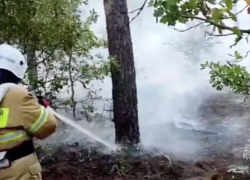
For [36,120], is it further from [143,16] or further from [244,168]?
[143,16]

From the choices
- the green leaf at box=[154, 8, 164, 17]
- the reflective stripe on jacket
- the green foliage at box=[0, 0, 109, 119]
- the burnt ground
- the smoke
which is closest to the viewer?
the green leaf at box=[154, 8, 164, 17]

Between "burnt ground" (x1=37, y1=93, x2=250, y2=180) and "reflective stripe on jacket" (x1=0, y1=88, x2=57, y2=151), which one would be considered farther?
"burnt ground" (x1=37, y1=93, x2=250, y2=180)

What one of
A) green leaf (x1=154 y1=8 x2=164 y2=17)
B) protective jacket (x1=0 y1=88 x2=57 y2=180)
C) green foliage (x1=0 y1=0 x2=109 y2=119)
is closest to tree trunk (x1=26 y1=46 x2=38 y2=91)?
green foliage (x1=0 y1=0 x2=109 y2=119)

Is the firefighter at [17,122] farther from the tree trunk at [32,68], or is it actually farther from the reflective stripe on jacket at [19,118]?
the tree trunk at [32,68]

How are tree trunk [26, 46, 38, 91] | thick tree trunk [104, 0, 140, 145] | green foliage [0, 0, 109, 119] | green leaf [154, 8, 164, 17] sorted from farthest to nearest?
thick tree trunk [104, 0, 140, 145] < tree trunk [26, 46, 38, 91] < green foliage [0, 0, 109, 119] < green leaf [154, 8, 164, 17]

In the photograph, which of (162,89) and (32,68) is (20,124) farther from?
(162,89)

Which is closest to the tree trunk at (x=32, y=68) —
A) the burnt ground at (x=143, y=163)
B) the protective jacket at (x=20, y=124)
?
the burnt ground at (x=143, y=163)

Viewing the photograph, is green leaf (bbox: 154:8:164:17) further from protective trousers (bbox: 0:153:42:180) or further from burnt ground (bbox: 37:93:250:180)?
burnt ground (bbox: 37:93:250:180)

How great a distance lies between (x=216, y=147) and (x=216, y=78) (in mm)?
3148

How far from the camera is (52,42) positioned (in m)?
5.05

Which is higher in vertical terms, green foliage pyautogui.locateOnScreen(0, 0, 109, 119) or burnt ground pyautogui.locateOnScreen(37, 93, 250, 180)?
green foliage pyautogui.locateOnScreen(0, 0, 109, 119)

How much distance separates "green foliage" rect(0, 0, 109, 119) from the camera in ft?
15.8

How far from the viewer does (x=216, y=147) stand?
22.8 ft

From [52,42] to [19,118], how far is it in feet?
7.43
